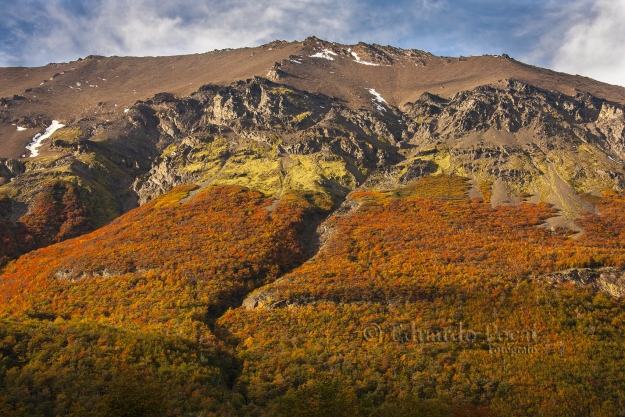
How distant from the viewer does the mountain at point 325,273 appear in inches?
1566

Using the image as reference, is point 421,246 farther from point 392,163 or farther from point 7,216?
point 7,216

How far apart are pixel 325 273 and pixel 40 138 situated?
550 feet

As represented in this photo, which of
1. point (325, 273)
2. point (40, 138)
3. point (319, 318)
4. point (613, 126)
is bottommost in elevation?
point (319, 318)

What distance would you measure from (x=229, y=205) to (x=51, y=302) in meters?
42.6

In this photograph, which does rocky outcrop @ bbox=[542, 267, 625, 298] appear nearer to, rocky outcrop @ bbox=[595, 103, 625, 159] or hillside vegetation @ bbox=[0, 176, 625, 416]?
hillside vegetation @ bbox=[0, 176, 625, 416]

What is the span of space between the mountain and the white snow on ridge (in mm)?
17061

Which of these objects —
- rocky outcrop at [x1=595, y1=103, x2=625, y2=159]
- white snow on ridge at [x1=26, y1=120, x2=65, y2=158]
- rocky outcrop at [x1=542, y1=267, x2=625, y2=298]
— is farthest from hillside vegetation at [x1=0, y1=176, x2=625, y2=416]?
white snow on ridge at [x1=26, y1=120, x2=65, y2=158]

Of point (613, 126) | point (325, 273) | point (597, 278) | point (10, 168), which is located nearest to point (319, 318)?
point (325, 273)

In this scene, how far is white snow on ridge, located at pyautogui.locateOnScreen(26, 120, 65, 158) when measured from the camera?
15840cm

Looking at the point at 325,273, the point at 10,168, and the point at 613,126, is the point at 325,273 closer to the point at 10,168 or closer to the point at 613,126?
the point at 10,168

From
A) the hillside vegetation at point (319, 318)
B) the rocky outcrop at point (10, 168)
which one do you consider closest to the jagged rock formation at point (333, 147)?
the rocky outcrop at point (10, 168)

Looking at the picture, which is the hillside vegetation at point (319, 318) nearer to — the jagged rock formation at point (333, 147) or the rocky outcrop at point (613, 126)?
the jagged rock formation at point (333, 147)

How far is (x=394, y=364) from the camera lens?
44.4 metres

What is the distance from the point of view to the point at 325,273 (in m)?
65.4
